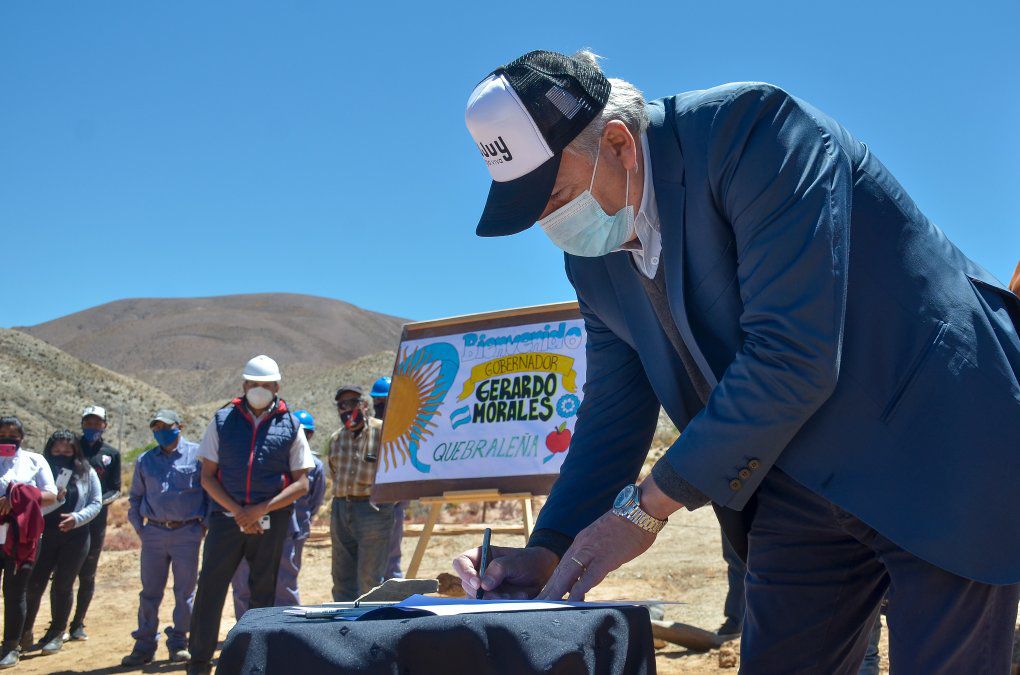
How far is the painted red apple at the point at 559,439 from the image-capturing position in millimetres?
8086

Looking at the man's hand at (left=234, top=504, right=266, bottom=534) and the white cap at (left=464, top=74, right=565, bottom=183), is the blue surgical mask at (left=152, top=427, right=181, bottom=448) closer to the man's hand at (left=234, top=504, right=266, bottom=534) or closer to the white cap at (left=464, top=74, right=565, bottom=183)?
the man's hand at (left=234, top=504, right=266, bottom=534)

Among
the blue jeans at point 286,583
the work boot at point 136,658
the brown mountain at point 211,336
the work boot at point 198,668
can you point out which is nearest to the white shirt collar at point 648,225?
the work boot at point 198,668

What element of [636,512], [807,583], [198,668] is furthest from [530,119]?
[198,668]

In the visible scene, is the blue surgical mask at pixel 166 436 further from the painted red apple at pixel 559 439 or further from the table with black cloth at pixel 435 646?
the table with black cloth at pixel 435 646

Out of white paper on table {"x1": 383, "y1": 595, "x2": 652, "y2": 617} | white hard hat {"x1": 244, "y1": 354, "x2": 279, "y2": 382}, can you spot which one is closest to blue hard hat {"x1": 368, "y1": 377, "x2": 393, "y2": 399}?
white hard hat {"x1": 244, "y1": 354, "x2": 279, "y2": 382}

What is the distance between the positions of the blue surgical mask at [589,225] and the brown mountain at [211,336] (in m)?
76.6

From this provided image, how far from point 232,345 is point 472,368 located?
92433mm

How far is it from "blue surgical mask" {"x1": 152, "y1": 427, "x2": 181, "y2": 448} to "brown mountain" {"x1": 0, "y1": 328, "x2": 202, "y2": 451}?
2932cm

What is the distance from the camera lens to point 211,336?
327 ft

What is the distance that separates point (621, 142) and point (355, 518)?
7597mm

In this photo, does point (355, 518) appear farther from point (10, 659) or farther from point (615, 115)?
point (615, 115)

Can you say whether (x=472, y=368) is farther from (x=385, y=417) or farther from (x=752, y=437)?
(x=752, y=437)

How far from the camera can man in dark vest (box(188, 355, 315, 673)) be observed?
7.62 meters

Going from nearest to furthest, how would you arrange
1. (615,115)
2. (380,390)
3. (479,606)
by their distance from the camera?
(479,606) < (615,115) < (380,390)
